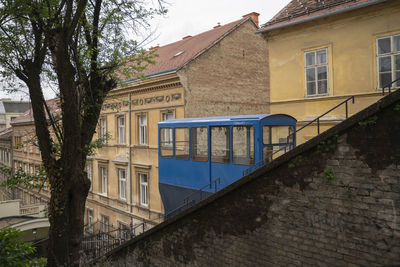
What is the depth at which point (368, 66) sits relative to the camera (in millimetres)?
10906

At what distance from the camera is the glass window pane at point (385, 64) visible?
34.2 feet

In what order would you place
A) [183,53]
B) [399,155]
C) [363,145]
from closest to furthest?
[399,155] → [363,145] → [183,53]

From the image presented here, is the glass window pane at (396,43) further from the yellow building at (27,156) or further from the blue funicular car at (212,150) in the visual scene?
the yellow building at (27,156)

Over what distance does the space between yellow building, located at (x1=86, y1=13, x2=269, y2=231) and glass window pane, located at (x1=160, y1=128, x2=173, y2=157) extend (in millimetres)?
3558

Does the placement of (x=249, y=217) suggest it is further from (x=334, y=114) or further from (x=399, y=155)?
(x=334, y=114)

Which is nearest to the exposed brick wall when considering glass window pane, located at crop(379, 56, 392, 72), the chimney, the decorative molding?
glass window pane, located at crop(379, 56, 392, 72)

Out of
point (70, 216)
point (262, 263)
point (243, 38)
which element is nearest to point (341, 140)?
point (262, 263)

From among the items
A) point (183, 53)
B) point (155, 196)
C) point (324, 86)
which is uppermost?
point (183, 53)

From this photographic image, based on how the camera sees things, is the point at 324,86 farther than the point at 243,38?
No

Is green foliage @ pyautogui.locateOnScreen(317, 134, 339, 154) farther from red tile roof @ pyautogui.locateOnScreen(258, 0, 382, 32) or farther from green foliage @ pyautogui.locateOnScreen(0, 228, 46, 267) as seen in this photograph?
red tile roof @ pyautogui.locateOnScreen(258, 0, 382, 32)

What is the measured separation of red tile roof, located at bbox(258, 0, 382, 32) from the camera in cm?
1104

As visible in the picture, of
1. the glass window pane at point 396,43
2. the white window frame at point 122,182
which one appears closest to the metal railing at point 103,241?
the white window frame at point 122,182

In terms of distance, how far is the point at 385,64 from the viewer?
10.5 meters

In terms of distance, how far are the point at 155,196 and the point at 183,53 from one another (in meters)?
8.16
